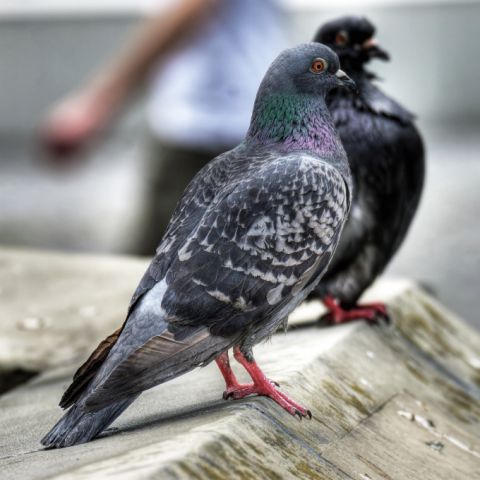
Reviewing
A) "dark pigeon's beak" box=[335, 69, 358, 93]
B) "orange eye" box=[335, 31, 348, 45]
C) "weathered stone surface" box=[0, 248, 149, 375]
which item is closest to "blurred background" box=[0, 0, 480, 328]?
"weathered stone surface" box=[0, 248, 149, 375]

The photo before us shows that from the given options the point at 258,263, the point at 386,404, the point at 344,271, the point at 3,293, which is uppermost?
the point at 258,263

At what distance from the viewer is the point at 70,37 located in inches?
451

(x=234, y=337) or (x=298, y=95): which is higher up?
(x=298, y=95)

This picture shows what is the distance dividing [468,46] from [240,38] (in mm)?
7029

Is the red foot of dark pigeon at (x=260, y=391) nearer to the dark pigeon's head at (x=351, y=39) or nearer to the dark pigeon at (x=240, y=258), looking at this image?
the dark pigeon at (x=240, y=258)

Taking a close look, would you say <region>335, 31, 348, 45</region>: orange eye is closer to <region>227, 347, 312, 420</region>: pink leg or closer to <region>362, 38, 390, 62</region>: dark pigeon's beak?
<region>362, 38, 390, 62</region>: dark pigeon's beak

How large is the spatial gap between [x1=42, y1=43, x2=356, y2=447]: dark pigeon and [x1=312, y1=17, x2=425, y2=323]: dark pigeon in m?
1.05

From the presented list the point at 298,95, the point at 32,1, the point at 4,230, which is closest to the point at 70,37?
the point at 32,1

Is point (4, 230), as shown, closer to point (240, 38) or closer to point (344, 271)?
point (240, 38)

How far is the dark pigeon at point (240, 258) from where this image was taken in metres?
1.99

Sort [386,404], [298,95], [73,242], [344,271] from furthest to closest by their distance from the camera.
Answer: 1. [73,242]
2. [344,271]
3. [386,404]
4. [298,95]

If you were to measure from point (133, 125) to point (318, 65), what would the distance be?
9575mm

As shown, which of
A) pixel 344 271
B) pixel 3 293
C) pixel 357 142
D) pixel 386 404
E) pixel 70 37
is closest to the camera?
pixel 386 404

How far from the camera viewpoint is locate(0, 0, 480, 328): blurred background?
729 centimetres
